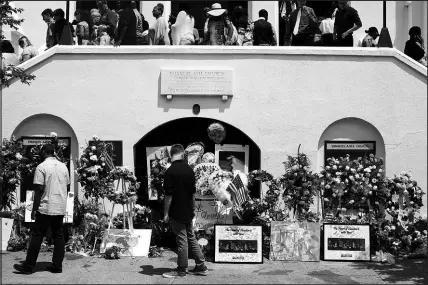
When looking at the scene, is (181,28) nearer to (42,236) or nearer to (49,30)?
(49,30)

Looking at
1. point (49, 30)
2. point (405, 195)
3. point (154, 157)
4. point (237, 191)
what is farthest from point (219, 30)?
point (405, 195)

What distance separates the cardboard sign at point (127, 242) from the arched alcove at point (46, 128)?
6.60 ft

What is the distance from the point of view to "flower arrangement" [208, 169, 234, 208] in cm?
1270

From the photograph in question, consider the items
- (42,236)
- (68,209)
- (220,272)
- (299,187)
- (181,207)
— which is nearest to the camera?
(181,207)

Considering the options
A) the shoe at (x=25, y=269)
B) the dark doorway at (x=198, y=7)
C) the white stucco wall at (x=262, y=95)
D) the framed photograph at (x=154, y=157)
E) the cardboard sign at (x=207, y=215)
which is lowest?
the shoe at (x=25, y=269)

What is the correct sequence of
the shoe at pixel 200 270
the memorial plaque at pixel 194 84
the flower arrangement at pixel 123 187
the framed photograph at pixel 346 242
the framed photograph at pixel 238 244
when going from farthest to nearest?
the memorial plaque at pixel 194 84 → the flower arrangement at pixel 123 187 → the framed photograph at pixel 346 242 → the framed photograph at pixel 238 244 → the shoe at pixel 200 270

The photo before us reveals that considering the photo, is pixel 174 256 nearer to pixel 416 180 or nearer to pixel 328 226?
pixel 328 226

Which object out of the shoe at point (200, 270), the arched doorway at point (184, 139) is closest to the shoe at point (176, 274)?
the shoe at point (200, 270)

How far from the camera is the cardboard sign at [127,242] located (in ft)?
40.5

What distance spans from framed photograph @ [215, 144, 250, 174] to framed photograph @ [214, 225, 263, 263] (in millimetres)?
2172

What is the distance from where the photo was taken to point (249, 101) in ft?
45.5

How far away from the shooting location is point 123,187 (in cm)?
1283

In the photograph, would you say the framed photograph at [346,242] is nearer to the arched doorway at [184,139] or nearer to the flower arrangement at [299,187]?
the flower arrangement at [299,187]

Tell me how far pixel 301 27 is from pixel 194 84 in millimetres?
2616
